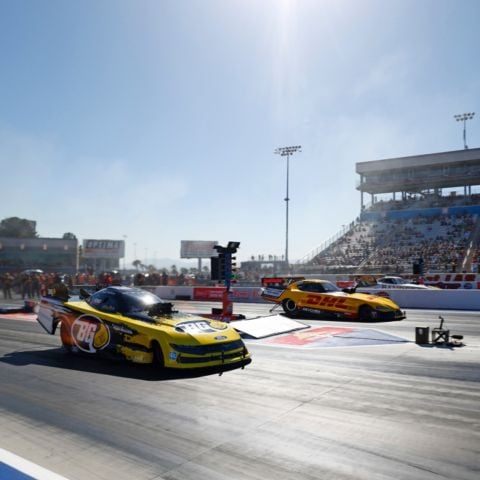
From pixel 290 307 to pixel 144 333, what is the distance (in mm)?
10218

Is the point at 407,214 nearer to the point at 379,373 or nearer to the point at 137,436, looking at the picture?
the point at 379,373

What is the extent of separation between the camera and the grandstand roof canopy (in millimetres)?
52031

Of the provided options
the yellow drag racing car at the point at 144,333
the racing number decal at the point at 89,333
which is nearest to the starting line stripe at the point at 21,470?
the yellow drag racing car at the point at 144,333

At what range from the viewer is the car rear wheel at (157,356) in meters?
7.89

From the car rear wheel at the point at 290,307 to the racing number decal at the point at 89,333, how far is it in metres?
9.50

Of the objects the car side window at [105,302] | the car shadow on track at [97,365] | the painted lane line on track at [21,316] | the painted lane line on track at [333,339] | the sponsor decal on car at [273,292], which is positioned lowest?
the painted lane line on track at [21,316]

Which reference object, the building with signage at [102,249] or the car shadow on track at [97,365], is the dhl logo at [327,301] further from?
the building with signage at [102,249]

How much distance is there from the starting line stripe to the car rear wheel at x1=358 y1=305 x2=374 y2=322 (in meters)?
12.7

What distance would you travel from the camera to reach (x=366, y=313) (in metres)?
15.6

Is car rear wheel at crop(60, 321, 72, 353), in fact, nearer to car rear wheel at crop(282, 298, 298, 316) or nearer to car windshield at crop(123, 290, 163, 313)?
car windshield at crop(123, 290, 163, 313)

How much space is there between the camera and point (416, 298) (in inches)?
878

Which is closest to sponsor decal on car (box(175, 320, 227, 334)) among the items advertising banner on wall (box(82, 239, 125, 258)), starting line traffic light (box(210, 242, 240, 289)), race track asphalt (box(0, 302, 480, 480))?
race track asphalt (box(0, 302, 480, 480))

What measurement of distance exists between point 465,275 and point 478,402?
74.9ft

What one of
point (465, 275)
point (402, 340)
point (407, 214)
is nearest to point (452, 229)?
point (407, 214)
